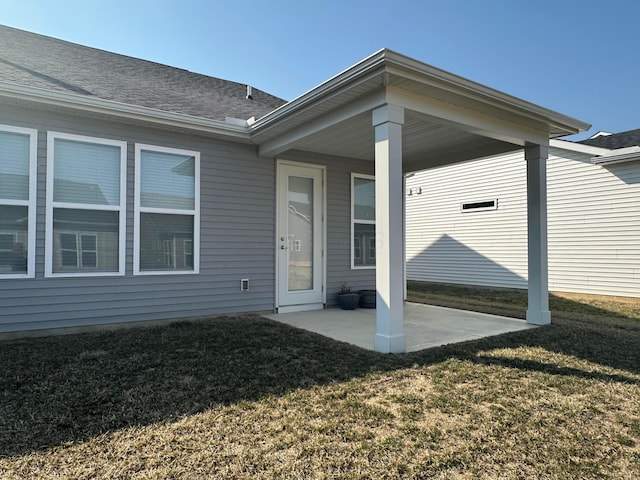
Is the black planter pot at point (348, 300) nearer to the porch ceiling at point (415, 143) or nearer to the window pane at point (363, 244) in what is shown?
the window pane at point (363, 244)

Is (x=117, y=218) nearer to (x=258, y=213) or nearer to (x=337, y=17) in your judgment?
(x=258, y=213)

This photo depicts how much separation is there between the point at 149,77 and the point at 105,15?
1.72 metres

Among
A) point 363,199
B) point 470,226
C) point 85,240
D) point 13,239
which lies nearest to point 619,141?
point 470,226

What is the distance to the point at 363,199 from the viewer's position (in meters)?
6.89

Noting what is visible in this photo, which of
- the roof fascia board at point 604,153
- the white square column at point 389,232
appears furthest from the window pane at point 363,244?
the roof fascia board at point 604,153

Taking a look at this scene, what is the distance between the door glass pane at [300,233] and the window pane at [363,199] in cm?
86

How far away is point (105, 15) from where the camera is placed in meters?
6.99

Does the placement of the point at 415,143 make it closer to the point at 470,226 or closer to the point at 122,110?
the point at 122,110

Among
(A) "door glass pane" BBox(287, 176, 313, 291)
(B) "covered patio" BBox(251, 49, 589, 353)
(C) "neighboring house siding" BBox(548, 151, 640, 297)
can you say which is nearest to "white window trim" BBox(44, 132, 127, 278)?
(B) "covered patio" BBox(251, 49, 589, 353)

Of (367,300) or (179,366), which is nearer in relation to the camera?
(179,366)

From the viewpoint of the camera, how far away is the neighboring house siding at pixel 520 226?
800cm

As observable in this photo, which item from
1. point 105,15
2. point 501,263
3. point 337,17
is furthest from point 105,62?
point 501,263

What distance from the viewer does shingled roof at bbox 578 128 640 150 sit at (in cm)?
827

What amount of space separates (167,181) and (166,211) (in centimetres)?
38
